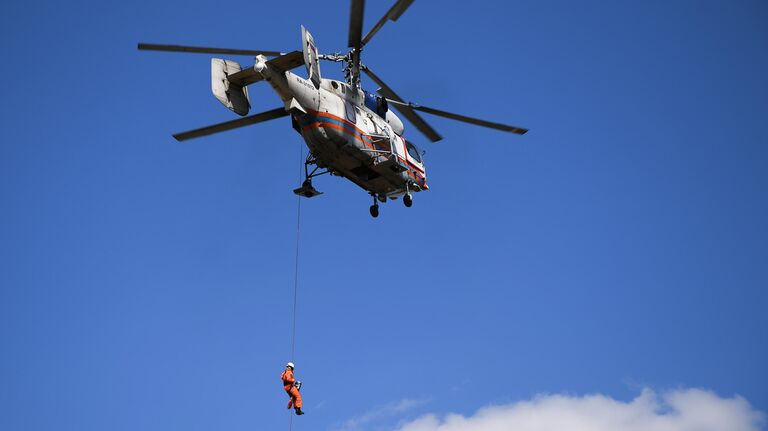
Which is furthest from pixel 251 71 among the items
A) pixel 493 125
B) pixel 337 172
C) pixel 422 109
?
pixel 493 125

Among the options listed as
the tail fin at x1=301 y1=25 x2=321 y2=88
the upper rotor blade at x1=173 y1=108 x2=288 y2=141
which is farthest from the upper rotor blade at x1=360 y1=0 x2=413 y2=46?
the upper rotor blade at x1=173 y1=108 x2=288 y2=141

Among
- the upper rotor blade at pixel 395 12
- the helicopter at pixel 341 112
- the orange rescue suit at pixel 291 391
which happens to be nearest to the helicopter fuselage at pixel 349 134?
the helicopter at pixel 341 112

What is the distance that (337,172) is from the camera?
82.9 ft

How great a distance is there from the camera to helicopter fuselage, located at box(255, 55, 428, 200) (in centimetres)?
2344

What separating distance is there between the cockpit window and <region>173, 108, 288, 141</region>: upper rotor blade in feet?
14.9

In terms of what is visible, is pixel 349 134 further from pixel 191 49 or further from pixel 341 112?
pixel 191 49

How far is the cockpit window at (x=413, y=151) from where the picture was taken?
2761 cm

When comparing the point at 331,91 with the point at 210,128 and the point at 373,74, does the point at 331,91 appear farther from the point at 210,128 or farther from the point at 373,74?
the point at 210,128

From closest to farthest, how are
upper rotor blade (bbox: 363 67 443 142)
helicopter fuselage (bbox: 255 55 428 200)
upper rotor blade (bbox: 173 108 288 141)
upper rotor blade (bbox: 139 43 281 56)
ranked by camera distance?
1. upper rotor blade (bbox: 139 43 281 56)
2. helicopter fuselage (bbox: 255 55 428 200)
3. upper rotor blade (bbox: 173 108 288 141)
4. upper rotor blade (bbox: 363 67 443 142)

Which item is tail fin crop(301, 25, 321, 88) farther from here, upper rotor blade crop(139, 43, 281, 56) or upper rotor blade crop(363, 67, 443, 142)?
upper rotor blade crop(363, 67, 443, 142)

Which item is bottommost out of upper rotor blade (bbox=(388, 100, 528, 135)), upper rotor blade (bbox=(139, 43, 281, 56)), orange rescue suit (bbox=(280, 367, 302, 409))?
orange rescue suit (bbox=(280, 367, 302, 409))

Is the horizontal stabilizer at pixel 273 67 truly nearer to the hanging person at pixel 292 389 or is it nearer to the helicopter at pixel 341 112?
the helicopter at pixel 341 112

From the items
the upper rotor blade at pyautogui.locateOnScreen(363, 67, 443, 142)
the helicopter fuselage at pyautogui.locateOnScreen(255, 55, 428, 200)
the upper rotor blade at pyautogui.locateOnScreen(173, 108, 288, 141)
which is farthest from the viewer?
the upper rotor blade at pyautogui.locateOnScreen(363, 67, 443, 142)

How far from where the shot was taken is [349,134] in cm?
2427
